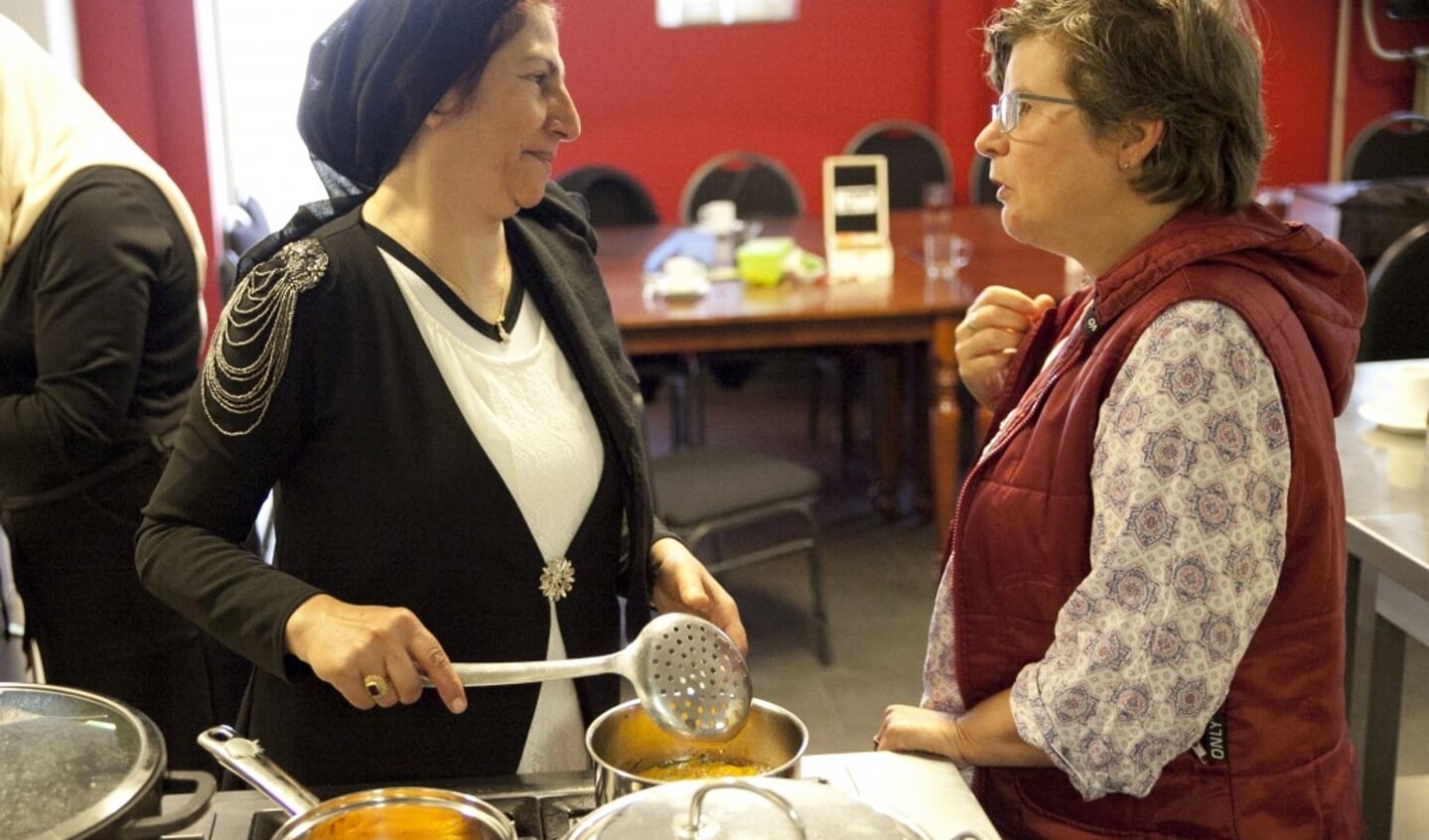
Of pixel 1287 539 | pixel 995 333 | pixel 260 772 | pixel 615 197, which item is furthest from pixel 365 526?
pixel 615 197

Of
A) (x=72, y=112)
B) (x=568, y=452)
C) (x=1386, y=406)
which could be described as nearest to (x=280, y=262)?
(x=568, y=452)

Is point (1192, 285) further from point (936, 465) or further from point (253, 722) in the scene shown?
point (936, 465)

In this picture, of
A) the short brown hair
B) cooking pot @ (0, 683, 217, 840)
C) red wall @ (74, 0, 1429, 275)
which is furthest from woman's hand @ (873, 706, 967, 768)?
red wall @ (74, 0, 1429, 275)

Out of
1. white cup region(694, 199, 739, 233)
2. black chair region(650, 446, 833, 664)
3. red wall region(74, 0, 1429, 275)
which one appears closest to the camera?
black chair region(650, 446, 833, 664)

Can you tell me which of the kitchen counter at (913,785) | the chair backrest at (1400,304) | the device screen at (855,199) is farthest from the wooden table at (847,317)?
the kitchen counter at (913,785)

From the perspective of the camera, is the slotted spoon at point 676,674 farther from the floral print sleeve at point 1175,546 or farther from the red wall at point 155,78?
the red wall at point 155,78

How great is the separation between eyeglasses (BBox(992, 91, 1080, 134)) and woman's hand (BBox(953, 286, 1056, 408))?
269mm

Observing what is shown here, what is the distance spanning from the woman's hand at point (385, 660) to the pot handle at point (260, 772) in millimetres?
102

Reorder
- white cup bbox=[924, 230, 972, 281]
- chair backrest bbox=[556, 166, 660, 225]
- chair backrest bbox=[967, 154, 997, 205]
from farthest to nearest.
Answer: chair backrest bbox=[967, 154, 997, 205] < chair backrest bbox=[556, 166, 660, 225] < white cup bbox=[924, 230, 972, 281]

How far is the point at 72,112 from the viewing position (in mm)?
2234

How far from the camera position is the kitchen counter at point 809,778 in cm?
121

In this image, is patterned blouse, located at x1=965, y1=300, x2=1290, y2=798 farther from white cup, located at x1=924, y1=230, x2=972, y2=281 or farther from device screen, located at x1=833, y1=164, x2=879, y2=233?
device screen, located at x1=833, y1=164, x2=879, y2=233

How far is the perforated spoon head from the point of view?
4.06 ft

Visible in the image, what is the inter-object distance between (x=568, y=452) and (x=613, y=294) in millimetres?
2627
